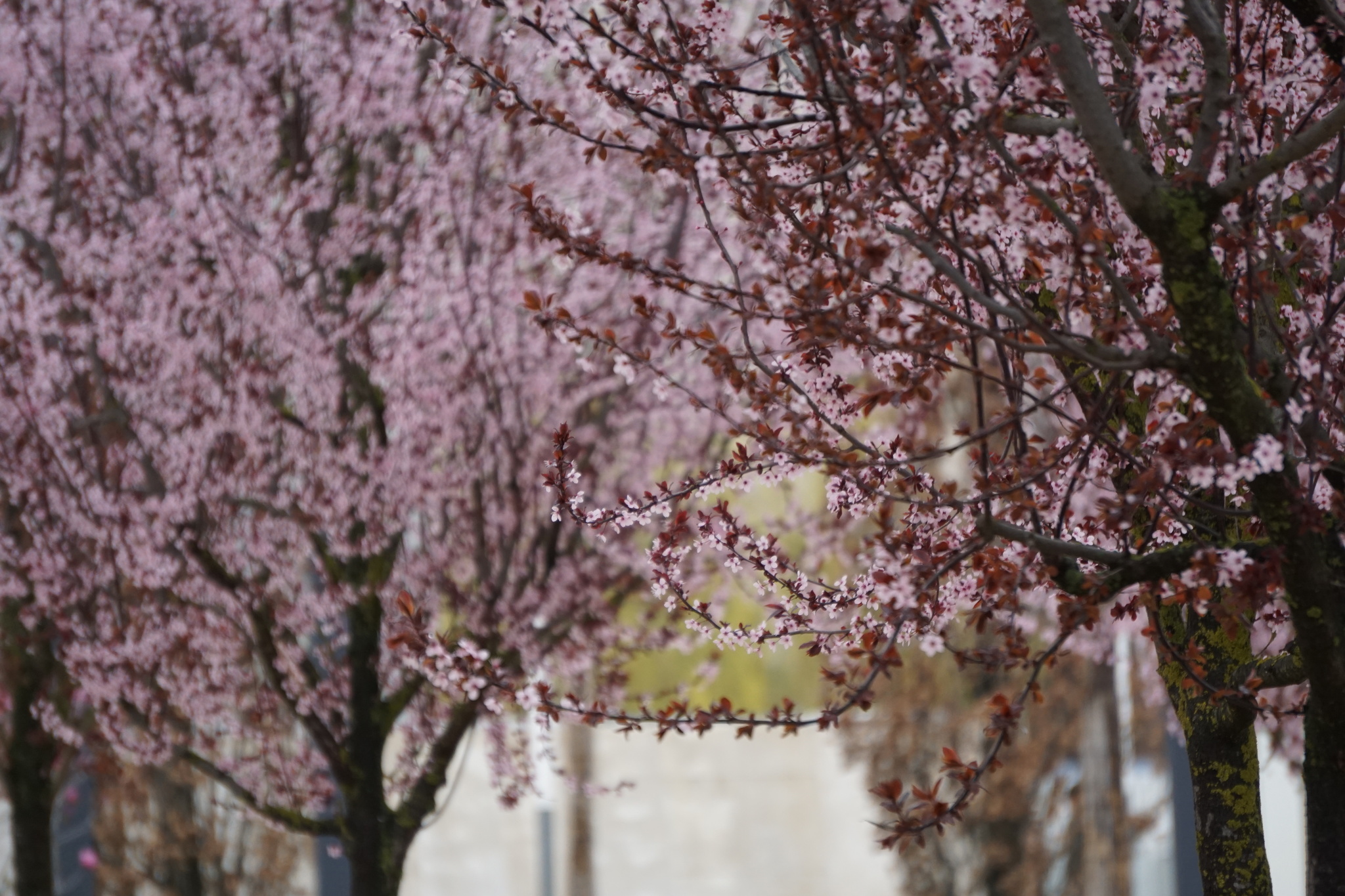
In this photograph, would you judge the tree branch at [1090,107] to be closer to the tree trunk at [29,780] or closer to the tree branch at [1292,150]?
the tree branch at [1292,150]

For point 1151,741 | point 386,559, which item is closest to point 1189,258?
point 386,559

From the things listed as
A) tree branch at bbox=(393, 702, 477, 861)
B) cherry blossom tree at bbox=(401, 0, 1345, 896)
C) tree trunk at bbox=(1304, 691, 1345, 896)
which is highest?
cherry blossom tree at bbox=(401, 0, 1345, 896)

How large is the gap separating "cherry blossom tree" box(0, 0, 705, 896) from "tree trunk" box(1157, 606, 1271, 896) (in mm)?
3001

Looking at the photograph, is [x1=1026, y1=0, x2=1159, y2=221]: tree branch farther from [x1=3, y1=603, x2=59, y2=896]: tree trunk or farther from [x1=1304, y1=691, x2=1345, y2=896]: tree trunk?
[x1=3, y1=603, x2=59, y2=896]: tree trunk

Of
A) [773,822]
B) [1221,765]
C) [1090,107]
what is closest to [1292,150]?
[1090,107]

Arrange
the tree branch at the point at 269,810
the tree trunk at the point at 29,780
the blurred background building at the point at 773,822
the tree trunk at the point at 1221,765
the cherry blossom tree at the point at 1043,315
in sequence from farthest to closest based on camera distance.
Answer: the blurred background building at the point at 773,822 → the tree trunk at the point at 29,780 → the tree branch at the point at 269,810 → the tree trunk at the point at 1221,765 → the cherry blossom tree at the point at 1043,315

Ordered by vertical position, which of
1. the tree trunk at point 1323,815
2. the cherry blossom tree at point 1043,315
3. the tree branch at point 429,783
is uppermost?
the cherry blossom tree at point 1043,315

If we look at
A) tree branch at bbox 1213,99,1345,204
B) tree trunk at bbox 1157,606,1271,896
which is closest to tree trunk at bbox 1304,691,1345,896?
tree trunk at bbox 1157,606,1271,896

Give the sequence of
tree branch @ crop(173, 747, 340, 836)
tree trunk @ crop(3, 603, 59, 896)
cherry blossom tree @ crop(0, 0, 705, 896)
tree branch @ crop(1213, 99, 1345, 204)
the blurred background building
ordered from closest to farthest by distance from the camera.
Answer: tree branch @ crop(1213, 99, 1345, 204) < tree branch @ crop(173, 747, 340, 836) < cherry blossom tree @ crop(0, 0, 705, 896) < tree trunk @ crop(3, 603, 59, 896) < the blurred background building

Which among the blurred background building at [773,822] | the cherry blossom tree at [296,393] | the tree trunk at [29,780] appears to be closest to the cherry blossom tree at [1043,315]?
the cherry blossom tree at [296,393]

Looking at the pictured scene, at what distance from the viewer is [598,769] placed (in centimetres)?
1277

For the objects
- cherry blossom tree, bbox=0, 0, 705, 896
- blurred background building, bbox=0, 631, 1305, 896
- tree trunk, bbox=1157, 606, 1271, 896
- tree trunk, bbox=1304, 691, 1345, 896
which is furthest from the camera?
blurred background building, bbox=0, 631, 1305, 896

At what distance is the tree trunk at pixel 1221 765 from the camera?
11.2ft

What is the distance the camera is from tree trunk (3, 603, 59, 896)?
7.43 metres
